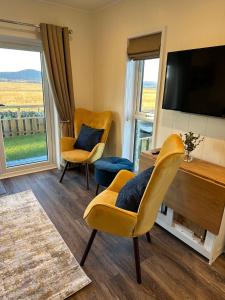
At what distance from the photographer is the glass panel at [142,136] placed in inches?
114

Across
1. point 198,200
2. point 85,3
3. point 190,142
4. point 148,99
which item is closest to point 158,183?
point 198,200

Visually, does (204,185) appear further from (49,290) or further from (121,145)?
(121,145)

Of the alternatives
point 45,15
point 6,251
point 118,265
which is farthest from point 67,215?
point 45,15

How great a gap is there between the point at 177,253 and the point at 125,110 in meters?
1.89

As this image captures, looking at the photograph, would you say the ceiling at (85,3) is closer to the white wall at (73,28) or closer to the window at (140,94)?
the white wall at (73,28)

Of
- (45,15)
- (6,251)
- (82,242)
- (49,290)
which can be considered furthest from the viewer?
(45,15)

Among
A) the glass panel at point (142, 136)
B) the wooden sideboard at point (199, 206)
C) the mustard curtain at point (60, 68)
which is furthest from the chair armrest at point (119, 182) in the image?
the mustard curtain at point (60, 68)

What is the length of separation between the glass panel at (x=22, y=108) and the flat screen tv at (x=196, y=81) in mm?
2069

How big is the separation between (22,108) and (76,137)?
0.93 m

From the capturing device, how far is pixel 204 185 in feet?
5.35

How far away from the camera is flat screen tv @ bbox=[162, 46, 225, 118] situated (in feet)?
5.71

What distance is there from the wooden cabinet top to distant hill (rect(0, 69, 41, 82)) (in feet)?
7.52

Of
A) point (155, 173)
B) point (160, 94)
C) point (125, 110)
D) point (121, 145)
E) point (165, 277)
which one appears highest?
point (160, 94)

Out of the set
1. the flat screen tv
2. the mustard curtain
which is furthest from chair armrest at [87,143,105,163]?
the flat screen tv
